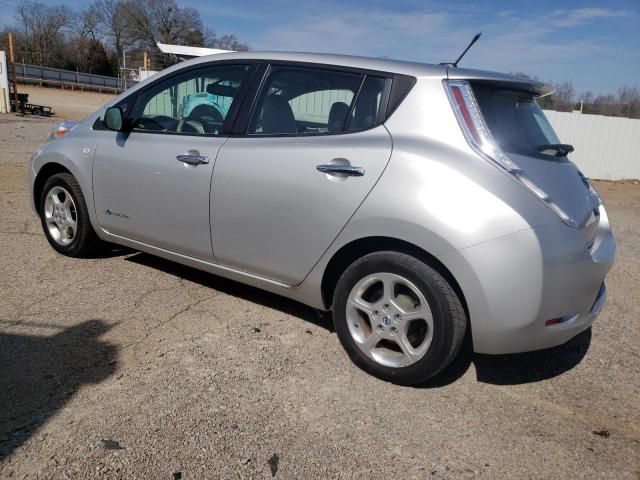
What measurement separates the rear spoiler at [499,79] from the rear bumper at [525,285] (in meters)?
0.90

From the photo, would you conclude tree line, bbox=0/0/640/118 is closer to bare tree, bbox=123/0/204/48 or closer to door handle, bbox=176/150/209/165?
bare tree, bbox=123/0/204/48

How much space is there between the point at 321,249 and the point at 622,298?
319cm

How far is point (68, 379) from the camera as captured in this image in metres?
2.96

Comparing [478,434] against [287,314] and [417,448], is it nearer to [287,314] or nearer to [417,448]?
[417,448]

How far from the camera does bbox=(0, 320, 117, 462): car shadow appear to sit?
8.48 feet

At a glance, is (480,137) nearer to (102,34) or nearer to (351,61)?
(351,61)

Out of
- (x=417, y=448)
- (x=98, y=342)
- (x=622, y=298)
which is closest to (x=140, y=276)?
(x=98, y=342)

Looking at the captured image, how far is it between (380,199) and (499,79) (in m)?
0.98

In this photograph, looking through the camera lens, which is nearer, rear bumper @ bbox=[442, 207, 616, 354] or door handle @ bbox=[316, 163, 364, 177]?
rear bumper @ bbox=[442, 207, 616, 354]

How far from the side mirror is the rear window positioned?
104 inches

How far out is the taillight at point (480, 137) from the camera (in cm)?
283

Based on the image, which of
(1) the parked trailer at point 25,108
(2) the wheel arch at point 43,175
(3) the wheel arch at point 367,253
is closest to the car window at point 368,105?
(3) the wheel arch at point 367,253

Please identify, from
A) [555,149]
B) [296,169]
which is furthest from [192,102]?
[555,149]

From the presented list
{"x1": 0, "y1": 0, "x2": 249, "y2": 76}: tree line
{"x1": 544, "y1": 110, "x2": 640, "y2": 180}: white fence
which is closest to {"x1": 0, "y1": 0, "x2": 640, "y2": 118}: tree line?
{"x1": 0, "y1": 0, "x2": 249, "y2": 76}: tree line
